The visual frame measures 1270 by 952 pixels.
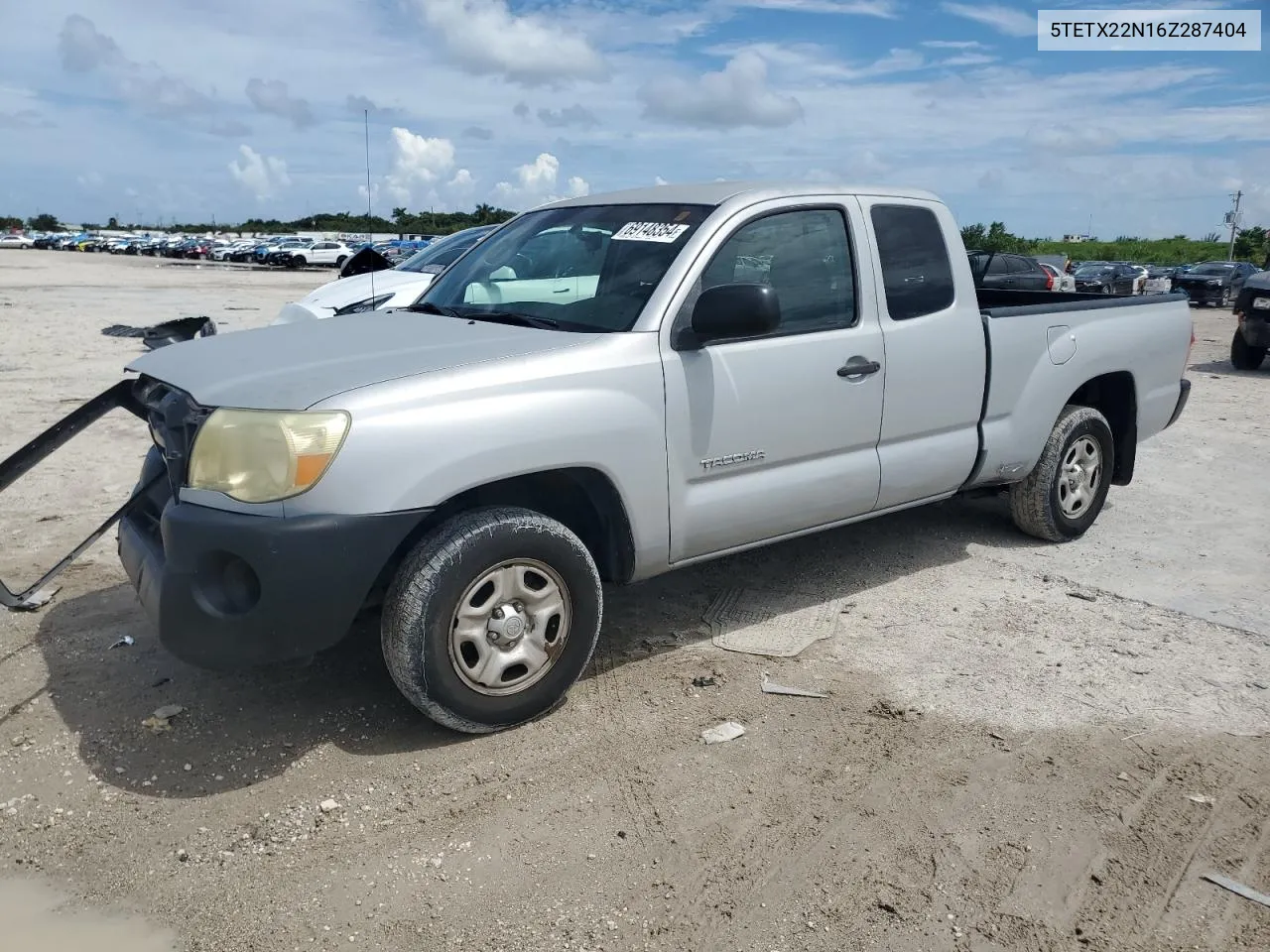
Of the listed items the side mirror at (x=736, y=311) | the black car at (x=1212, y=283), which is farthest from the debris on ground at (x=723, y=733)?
the black car at (x=1212, y=283)

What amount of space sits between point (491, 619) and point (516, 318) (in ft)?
4.10

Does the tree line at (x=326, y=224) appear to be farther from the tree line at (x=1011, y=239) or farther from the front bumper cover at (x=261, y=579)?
the front bumper cover at (x=261, y=579)

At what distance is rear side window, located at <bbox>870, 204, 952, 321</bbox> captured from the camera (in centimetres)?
464

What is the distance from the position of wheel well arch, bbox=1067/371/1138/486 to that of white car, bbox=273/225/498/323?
4431 mm

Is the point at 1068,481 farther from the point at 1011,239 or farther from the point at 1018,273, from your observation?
the point at 1011,239

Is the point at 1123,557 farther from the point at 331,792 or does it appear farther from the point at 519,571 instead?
the point at 331,792

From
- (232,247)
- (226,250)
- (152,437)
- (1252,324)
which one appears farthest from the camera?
(232,247)

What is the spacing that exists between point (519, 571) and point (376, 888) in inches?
42.6

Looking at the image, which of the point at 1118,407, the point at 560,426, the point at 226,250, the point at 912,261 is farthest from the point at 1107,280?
the point at 226,250

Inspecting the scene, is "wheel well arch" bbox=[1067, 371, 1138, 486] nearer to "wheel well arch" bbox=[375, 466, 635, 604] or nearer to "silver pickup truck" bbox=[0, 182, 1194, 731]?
"silver pickup truck" bbox=[0, 182, 1194, 731]

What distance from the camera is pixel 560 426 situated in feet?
11.6

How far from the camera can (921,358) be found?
15.3 feet

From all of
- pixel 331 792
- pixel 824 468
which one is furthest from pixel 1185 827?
pixel 331 792

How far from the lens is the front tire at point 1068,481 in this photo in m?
5.60
